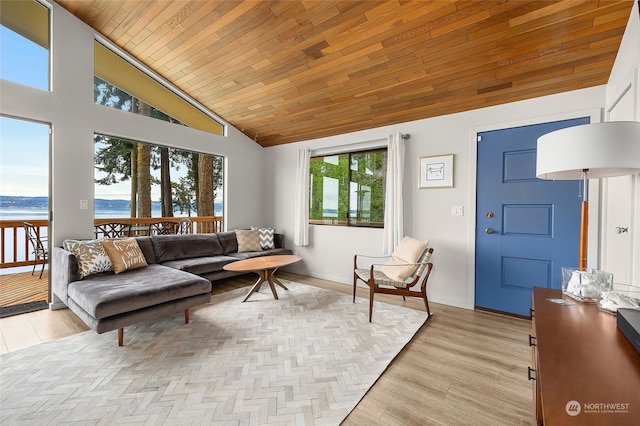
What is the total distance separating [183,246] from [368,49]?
3394 mm

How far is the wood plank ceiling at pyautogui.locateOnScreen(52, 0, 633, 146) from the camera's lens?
2.13 m

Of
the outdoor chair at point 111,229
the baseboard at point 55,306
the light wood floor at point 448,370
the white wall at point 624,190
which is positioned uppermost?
the white wall at point 624,190

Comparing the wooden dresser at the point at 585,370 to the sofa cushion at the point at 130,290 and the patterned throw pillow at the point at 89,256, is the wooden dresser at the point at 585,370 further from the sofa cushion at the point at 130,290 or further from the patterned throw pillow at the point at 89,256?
the patterned throw pillow at the point at 89,256

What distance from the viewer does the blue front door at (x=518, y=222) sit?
8.79ft

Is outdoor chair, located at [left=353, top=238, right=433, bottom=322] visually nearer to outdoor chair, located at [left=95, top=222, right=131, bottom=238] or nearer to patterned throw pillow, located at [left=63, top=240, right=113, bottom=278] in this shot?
patterned throw pillow, located at [left=63, top=240, right=113, bottom=278]

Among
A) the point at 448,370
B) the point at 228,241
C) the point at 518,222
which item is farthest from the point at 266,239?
the point at 518,222

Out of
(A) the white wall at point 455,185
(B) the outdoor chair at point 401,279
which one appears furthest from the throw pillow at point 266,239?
(B) the outdoor chair at point 401,279

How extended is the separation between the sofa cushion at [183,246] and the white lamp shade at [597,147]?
4.04 metres

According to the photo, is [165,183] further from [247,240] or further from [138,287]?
[138,287]

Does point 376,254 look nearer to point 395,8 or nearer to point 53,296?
point 395,8

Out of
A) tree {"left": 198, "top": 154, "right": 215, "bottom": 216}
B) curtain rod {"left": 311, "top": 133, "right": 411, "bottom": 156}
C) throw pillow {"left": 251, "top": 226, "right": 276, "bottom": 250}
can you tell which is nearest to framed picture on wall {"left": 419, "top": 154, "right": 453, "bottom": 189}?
curtain rod {"left": 311, "top": 133, "right": 411, "bottom": 156}

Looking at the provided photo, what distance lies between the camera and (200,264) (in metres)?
3.54

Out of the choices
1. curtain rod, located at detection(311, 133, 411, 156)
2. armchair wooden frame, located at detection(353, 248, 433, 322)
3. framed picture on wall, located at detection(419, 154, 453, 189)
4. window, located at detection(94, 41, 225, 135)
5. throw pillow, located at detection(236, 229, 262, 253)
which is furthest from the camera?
throw pillow, located at detection(236, 229, 262, 253)

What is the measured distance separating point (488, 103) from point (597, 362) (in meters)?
2.92
